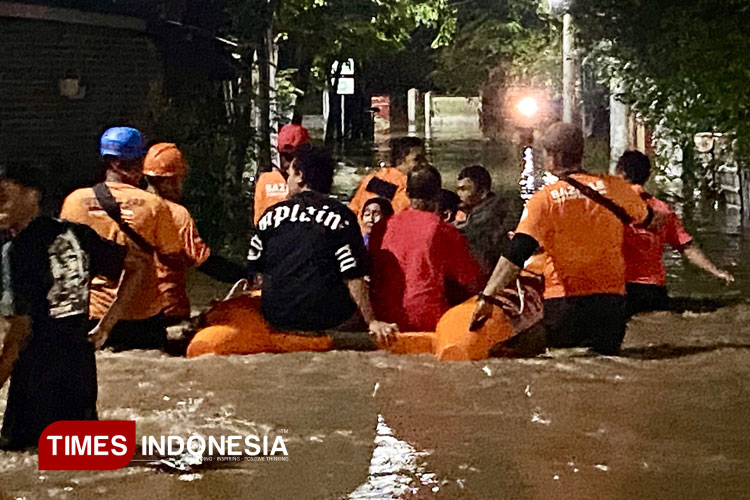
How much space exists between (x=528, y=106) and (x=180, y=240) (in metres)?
35.6

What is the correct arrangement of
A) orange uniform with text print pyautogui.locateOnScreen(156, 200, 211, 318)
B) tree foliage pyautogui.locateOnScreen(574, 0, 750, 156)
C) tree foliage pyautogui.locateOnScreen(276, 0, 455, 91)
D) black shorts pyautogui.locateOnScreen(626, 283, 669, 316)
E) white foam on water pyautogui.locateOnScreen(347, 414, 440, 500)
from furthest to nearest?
tree foliage pyautogui.locateOnScreen(276, 0, 455, 91) < tree foliage pyautogui.locateOnScreen(574, 0, 750, 156) < black shorts pyautogui.locateOnScreen(626, 283, 669, 316) < orange uniform with text print pyautogui.locateOnScreen(156, 200, 211, 318) < white foam on water pyautogui.locateOnScreen(347, 414, 440, 500)

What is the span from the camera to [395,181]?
10.3 meters

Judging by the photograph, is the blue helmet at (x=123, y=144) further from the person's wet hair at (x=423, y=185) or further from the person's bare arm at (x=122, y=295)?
the person's wet hair at (x=423, y=185)

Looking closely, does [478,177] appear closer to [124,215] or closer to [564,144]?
[564,144]

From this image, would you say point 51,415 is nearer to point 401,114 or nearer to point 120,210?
point 120,210

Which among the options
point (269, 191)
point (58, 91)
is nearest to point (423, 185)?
point (269, 191)

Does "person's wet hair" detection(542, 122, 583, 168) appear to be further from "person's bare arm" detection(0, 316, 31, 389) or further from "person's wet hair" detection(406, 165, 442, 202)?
"person's bare arm" detection(0, 316, 31, 389)

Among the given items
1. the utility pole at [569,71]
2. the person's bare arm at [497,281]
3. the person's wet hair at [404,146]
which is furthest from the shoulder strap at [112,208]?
A: the utility pole at [569,71]

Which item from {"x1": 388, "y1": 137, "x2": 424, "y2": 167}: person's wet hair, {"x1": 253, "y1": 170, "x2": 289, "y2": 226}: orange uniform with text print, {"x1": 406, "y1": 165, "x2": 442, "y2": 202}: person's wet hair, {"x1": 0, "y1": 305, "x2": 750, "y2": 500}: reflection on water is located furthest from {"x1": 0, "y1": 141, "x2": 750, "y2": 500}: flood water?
{"x1": 388, "y1": 137, "x2": 424, "y2": 167}: person's wet hair

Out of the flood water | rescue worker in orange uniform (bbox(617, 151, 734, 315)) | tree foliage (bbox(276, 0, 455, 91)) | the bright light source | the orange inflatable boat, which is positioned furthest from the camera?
the bright light source

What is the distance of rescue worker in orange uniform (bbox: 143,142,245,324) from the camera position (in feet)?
28.2

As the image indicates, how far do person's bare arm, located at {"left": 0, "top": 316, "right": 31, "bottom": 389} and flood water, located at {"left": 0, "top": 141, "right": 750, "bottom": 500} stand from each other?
565mm

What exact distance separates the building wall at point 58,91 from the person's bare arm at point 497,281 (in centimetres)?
644

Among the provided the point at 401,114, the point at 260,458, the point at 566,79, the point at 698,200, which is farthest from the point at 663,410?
the point at 401,114
